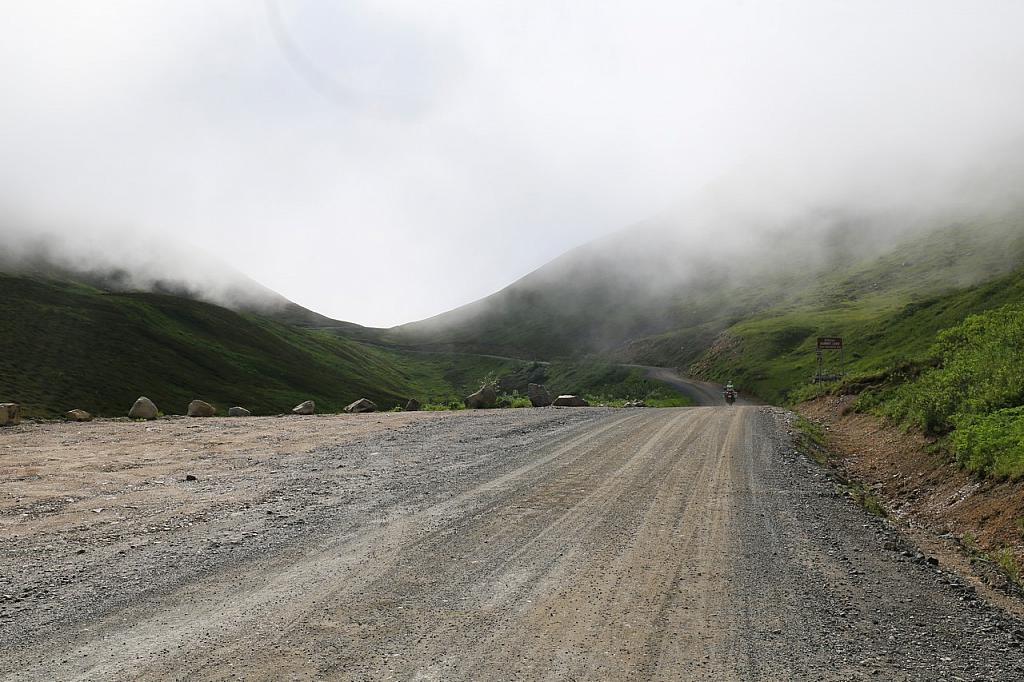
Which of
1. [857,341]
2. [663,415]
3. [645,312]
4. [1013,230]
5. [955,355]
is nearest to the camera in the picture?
[955,355]

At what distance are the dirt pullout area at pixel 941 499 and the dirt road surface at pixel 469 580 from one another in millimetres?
819

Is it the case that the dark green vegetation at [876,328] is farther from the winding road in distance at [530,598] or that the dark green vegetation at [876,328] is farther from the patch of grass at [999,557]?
the winding road in distance at [530,598]

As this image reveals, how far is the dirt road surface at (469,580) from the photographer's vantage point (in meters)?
4.81

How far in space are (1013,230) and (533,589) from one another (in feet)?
499

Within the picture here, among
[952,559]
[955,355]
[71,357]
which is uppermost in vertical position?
[71,357]

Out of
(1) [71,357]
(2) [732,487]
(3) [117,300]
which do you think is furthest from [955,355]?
(3) [117,300]

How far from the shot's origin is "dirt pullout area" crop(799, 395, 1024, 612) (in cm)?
830

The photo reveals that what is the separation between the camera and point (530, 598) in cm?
608

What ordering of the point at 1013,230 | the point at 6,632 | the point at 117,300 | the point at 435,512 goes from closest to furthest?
the point at 6,632 → the point at 435,512 → the point at 117,300 → the point at 1013,230

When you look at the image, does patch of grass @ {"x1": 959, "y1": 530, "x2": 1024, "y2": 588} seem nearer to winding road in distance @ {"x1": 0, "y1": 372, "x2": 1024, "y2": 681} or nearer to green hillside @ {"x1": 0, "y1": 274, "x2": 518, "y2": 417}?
winding road in distance @ {"x1": 0, "y1": 372, "x2": 1024, "y2": 681}

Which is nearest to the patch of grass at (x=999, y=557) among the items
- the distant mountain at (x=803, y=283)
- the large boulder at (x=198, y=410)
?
the large boulder at (x=198, y=410)

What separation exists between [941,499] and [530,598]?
9.72m

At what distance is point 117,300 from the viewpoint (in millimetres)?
102938

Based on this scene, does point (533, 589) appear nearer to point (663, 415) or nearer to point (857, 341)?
point (663, 415)
